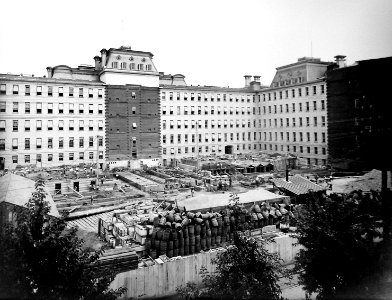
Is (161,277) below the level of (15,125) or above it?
below

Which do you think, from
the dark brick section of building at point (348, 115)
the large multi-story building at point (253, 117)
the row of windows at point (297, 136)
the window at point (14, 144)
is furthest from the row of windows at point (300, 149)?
the window at point (14, 144)

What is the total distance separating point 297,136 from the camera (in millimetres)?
67812

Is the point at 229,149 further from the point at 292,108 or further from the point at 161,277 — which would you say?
the point at 161,277

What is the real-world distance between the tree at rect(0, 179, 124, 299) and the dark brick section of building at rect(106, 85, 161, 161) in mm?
54084

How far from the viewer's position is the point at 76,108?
6006cm

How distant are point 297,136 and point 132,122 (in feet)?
115

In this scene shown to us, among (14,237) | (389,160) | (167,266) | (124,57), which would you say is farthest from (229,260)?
(124,57)

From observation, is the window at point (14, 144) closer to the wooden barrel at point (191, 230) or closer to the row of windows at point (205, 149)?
the row of windows at point (205, 149)

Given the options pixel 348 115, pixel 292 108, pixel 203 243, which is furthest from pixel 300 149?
pixel 203 243

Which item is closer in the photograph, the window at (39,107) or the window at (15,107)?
the window at (15,107)

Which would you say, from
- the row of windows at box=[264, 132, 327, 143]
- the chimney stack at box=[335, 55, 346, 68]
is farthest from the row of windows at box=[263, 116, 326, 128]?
the chimney stack at box=[335, 55, 346, 68]

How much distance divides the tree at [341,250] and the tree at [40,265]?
6.69m

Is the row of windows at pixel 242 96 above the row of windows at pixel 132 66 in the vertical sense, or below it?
below

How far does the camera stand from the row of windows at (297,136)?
6209 centimetres
